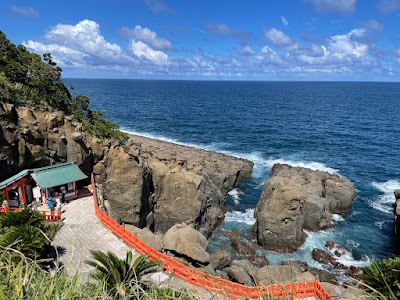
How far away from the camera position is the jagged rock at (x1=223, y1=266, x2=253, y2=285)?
25133 mm

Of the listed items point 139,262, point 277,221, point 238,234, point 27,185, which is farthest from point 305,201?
point 27,185

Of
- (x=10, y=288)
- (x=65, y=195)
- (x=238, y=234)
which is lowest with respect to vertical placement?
(x=238, y=234)

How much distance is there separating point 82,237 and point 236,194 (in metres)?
29.4

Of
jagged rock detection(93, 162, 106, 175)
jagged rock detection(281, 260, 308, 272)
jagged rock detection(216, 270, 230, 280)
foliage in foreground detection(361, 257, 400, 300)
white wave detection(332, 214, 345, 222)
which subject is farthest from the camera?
white wave detection(332, 214, 345, 222)

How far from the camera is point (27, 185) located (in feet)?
89.2

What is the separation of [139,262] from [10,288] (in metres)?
12.2

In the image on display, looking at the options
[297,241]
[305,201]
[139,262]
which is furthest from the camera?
[305,201]

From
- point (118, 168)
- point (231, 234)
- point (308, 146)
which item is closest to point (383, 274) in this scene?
point (231, 234)

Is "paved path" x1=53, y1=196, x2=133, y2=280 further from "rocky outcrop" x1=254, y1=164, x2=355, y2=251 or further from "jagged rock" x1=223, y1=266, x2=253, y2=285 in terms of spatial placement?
"rocky outcrop" x1=254, y1=164, x2=355, y2=251

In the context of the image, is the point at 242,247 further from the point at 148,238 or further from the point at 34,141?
the point at 34,141

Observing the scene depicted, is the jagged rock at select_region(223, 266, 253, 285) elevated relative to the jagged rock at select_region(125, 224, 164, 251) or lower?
lower

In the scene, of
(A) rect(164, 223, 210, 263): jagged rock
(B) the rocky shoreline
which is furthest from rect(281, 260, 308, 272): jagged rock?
(A) rect(164, 223, 210, 263): jagged rock

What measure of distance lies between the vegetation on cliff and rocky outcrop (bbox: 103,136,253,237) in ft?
20.0

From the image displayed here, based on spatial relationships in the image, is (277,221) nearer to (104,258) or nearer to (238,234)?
(238,234)
